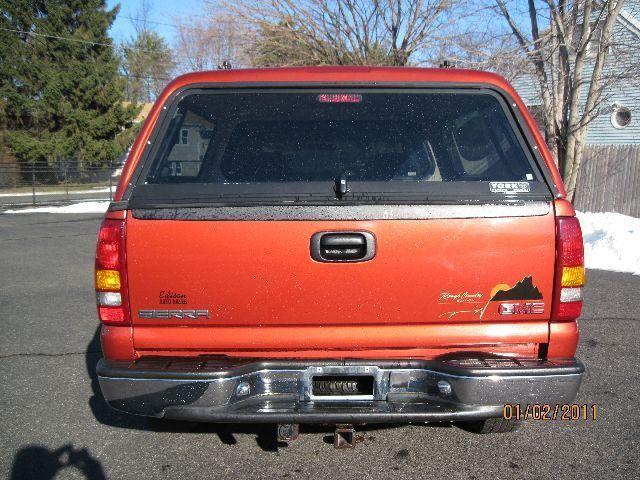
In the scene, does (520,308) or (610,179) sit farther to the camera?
(610,179)

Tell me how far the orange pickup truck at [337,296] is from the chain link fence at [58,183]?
22.6m

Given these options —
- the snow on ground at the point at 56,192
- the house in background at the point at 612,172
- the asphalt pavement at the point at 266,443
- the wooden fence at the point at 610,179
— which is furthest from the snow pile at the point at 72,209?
the asphalt pavement at the point at 266,443

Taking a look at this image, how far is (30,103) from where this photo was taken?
35.8m

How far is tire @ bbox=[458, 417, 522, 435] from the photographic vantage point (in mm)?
3297

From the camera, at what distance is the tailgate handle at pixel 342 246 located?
2.73 meters

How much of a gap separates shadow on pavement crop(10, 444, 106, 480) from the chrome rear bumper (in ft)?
2.32

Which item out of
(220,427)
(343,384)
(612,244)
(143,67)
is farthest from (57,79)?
(343,384)

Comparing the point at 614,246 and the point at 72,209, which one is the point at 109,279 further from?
the point at 72,209

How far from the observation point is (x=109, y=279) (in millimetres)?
2771

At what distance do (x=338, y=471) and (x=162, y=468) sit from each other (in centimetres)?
93

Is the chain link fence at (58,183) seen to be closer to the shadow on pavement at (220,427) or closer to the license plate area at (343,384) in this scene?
the shadow on pavement at (220,427)

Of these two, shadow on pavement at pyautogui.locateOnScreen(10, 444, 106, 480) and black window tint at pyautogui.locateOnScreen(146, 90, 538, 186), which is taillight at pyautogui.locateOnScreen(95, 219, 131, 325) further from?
shadow on pavement at pyautogui.locateOnScreen(10, 444, 106, 480)

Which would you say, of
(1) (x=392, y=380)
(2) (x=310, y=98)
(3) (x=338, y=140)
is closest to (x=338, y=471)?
(1) (x=392, y=380)

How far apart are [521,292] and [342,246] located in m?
0.85
